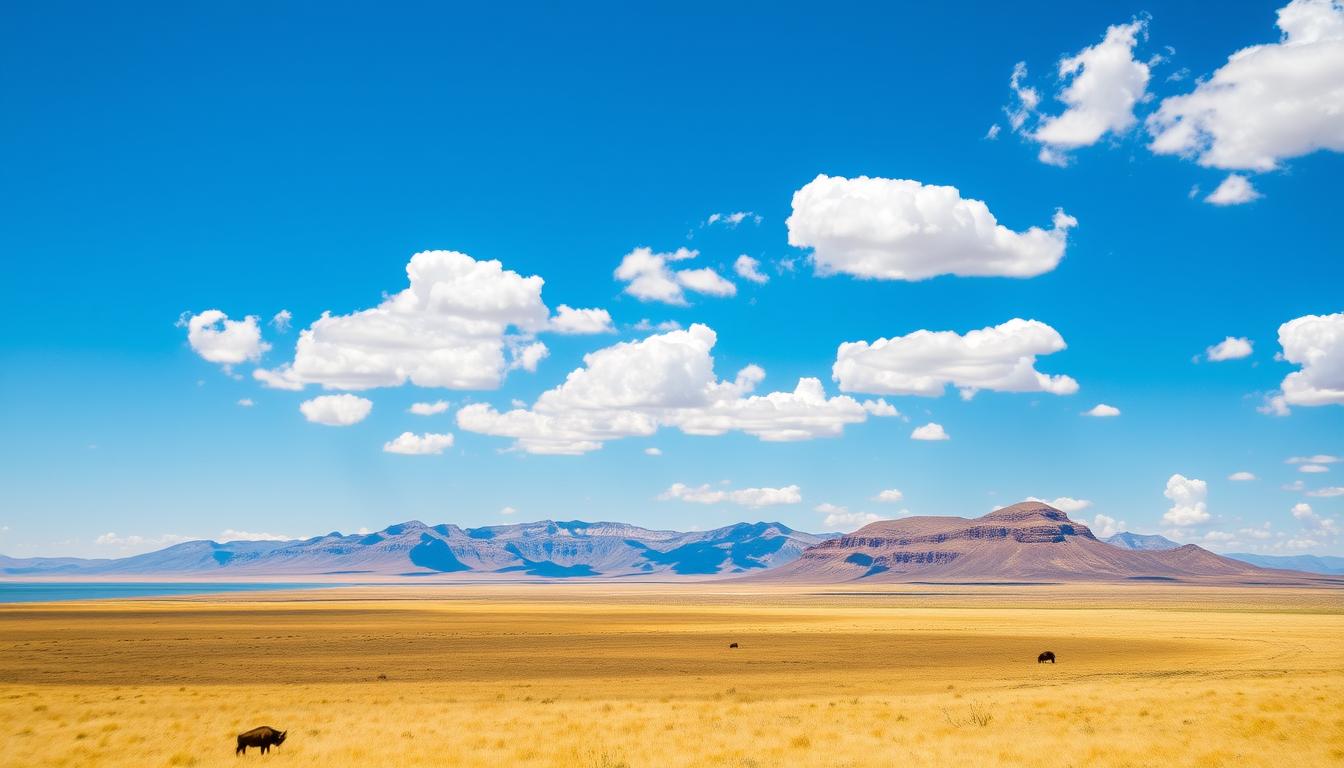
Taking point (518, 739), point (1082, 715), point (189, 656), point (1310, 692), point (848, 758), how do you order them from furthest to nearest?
point (189, 656) < point (1310, 692) < point (1082, 715) < point (518, 739) < point (848, 758)

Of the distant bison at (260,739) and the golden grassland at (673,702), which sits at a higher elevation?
the distant bison at (260,739)

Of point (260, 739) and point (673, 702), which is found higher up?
point (260, 739)

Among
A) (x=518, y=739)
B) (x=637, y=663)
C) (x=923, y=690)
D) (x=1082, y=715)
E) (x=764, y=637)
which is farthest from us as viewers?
(x=764, y=637)

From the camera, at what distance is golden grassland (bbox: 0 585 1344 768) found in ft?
76.5

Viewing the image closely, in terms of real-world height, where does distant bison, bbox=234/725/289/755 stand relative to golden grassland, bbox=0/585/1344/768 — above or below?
above

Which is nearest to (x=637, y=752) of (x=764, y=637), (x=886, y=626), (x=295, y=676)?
(x=295, y=676)

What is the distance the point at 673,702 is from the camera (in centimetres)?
3447

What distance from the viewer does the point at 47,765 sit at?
23.2 m

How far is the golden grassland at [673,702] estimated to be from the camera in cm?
2331

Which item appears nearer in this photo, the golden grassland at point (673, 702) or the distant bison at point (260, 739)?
the golden grassland at point (673, 702)

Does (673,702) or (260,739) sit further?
(673,702)

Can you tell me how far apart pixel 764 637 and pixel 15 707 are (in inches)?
2167

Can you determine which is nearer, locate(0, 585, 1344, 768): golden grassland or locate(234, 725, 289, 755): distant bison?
locate(0, 585, 1344, 768): golden grassland

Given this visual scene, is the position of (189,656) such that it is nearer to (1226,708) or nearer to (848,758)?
(848,758)
